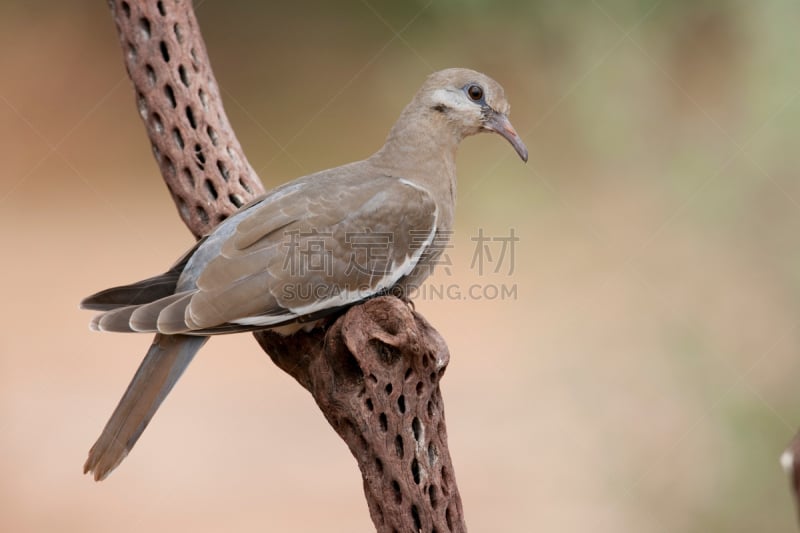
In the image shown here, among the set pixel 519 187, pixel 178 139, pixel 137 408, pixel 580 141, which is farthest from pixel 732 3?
pixel 137 408

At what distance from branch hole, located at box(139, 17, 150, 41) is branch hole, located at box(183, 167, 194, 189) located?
1.36 feet

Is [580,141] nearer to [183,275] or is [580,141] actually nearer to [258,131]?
[258,131]

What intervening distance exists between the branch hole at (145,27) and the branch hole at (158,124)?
0.23 metres

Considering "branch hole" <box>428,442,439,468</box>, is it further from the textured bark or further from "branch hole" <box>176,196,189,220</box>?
"branch hole" <box>176,196,189,220</box>

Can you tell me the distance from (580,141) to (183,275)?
7.35ft

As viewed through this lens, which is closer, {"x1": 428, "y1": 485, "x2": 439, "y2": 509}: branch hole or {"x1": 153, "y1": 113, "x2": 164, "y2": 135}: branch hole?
{"x1": 428, "y1": 485, "x2": 439, "y2": 509}: branch hole

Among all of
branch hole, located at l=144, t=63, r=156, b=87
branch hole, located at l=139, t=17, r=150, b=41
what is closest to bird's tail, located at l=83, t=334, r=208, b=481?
branch hole, located at l=144, t=63, r=156, b=87

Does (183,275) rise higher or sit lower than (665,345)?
higher

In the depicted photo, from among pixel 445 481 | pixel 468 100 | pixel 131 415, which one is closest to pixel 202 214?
pixel 131 415

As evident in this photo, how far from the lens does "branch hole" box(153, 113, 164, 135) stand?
2691 millimetres

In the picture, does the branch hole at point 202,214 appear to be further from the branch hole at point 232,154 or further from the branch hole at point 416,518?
the branch hole at point 416,518

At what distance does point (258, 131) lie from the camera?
5.03 metres

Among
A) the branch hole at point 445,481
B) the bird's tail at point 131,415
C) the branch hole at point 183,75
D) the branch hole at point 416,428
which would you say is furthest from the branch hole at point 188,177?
the branch hole at point 445,481

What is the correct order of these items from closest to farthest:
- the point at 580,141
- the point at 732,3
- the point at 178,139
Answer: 1. the point at 178,139
2. the point at 732,3
3. the point at 580,141
